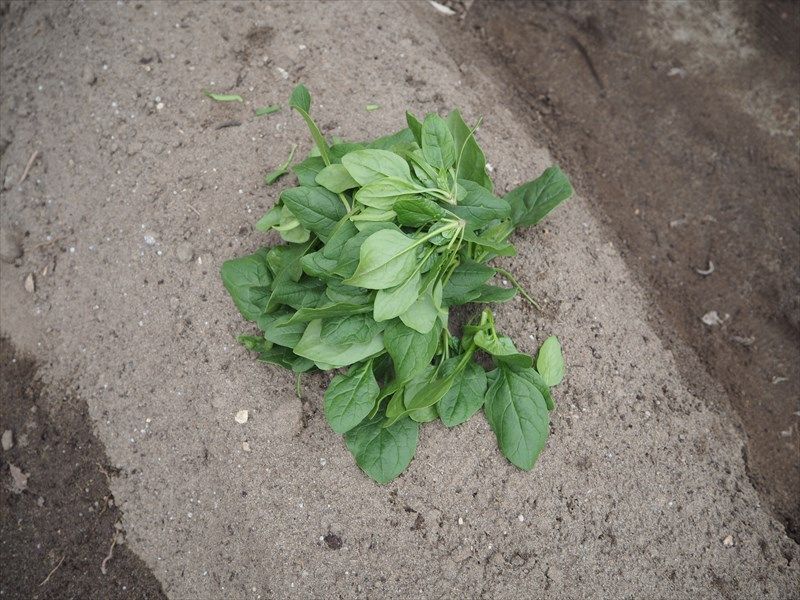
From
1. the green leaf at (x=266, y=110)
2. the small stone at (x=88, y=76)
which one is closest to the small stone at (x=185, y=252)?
the green leaf at (x=266, y=110)

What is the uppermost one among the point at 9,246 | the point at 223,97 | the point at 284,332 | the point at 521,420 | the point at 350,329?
the point at 223,97

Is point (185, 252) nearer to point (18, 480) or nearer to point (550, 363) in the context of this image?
point (18, 480)

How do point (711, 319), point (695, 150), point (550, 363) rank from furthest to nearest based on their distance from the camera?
1. point (695, 150)
2. point (711, 319)
3. point (550, 363)

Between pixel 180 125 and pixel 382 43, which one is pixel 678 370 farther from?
pixel 180 125

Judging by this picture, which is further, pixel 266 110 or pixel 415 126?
pixel 266 110

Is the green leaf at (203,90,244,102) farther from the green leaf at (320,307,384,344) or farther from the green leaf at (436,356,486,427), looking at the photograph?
the green leaf at (436,356,486,427)

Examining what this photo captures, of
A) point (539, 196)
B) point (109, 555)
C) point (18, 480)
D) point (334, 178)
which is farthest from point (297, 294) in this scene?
point (18, 480)

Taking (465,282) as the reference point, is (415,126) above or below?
above
